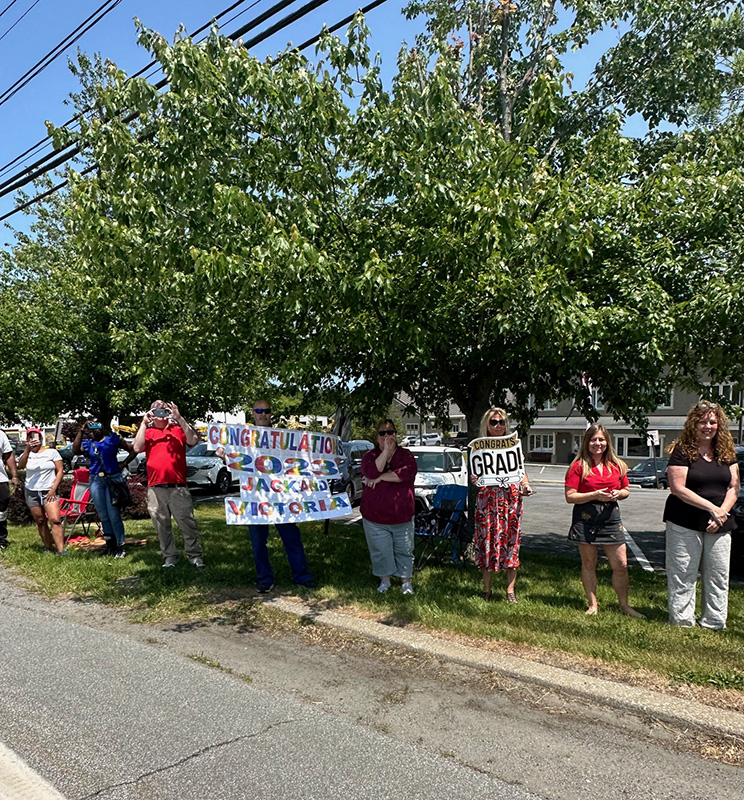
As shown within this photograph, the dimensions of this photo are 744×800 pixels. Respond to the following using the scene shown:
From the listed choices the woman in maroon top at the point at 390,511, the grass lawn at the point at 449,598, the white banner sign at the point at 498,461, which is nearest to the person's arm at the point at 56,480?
the grass lawn at the point at 449,598

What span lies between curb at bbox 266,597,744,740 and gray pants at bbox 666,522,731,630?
1.49 metres

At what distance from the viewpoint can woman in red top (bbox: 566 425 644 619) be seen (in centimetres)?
599

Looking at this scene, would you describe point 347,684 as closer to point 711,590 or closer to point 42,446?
point 711,590

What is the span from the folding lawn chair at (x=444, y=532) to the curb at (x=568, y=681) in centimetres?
236

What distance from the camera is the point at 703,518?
18.1 feet

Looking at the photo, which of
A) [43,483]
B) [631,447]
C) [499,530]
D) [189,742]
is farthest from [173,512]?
[631,447]

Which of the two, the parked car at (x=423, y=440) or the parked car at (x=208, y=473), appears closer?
the parked car at (x=208, y=473)

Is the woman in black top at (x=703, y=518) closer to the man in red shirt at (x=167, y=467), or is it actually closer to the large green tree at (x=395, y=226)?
the large green tree at (x=395, y=226)

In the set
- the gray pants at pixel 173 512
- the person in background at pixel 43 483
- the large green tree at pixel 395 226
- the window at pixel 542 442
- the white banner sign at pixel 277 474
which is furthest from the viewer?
the window at pixel 542 442

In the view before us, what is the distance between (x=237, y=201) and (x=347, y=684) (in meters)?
4.01

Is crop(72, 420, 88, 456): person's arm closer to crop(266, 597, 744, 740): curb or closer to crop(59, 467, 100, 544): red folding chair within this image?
crop(59, 467, 100, 544): red folding chair

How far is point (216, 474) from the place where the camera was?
803 inches

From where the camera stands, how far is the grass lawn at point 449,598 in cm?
505

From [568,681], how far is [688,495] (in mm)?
1940
